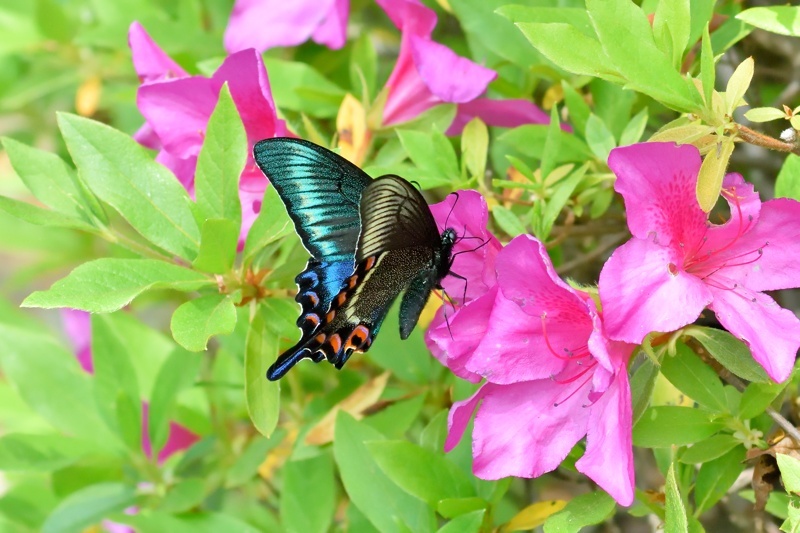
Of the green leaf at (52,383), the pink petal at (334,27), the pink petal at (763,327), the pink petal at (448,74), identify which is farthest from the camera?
the green leaf at (52,383)

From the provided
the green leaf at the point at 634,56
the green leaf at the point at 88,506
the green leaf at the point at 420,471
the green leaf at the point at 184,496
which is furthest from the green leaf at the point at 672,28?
the green leaf at the point at 88,506

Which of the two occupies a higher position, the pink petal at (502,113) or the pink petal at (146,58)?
the pink petal at (146,58)

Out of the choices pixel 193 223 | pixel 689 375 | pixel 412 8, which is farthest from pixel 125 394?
pixel 689 375

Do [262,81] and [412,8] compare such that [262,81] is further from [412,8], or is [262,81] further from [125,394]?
[125,394]

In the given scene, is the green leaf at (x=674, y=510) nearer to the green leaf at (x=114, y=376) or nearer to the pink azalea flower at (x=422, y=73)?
the pink azalea flower at (x=422, y=73)

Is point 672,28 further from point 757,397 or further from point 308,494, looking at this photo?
point 308,494

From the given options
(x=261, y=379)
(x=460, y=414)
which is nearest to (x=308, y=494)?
(x=261, y=379)

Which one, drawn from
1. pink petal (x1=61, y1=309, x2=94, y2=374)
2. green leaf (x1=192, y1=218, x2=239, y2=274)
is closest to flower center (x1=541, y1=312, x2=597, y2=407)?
green leaf (x1=192, y1=218, x2=239, y2=274)
